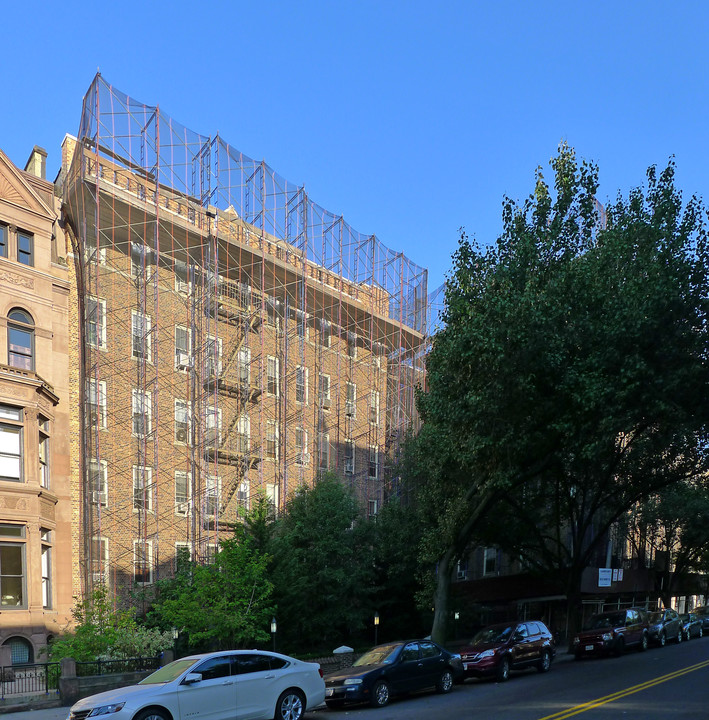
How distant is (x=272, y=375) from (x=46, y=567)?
14073 millimetres

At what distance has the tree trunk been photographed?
2569 centimetres

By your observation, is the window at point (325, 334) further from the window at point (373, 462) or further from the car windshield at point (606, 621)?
the car windshield at point (606, 621)

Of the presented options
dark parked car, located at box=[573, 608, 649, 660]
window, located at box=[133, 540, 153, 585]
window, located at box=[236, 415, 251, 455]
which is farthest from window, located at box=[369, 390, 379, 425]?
dark parked car, located at box=[573, 608, 649, 660]

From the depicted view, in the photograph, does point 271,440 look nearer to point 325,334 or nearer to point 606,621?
point 325,334

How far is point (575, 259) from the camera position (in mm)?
24062

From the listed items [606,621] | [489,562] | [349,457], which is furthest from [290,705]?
[489,562]

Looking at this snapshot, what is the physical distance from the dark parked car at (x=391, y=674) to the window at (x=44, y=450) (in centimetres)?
1420

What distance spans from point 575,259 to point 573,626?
55.6 feet

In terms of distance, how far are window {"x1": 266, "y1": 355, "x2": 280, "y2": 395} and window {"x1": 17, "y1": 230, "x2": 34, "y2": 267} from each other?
1252 centimetres

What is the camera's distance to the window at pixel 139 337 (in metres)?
31.5

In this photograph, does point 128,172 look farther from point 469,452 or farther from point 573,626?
point 573,626

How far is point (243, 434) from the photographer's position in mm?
35062

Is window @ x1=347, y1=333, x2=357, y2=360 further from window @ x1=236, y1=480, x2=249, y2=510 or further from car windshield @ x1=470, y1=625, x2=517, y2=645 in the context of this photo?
car windshield @ x1=470, y1=625, x2=517, y2=645

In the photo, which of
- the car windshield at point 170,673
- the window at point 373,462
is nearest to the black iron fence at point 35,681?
the car windshield at point 170,673
